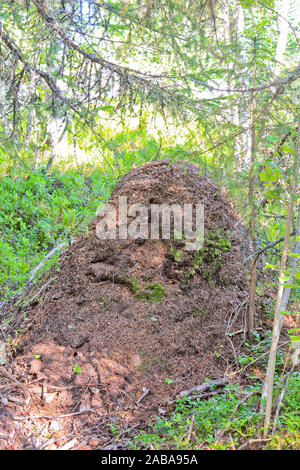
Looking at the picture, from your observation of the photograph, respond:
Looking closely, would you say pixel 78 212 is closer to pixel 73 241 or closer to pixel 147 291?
pixel 73 241

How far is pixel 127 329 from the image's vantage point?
12.0ft

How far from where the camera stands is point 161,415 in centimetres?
306

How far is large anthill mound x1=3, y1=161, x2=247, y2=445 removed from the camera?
3221mm

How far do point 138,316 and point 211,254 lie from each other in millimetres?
1017

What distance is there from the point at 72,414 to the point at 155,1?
12.0ft

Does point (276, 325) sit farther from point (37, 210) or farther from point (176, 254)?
point (37, 210)

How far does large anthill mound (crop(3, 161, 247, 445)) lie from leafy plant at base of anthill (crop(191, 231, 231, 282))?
0.03 ft
